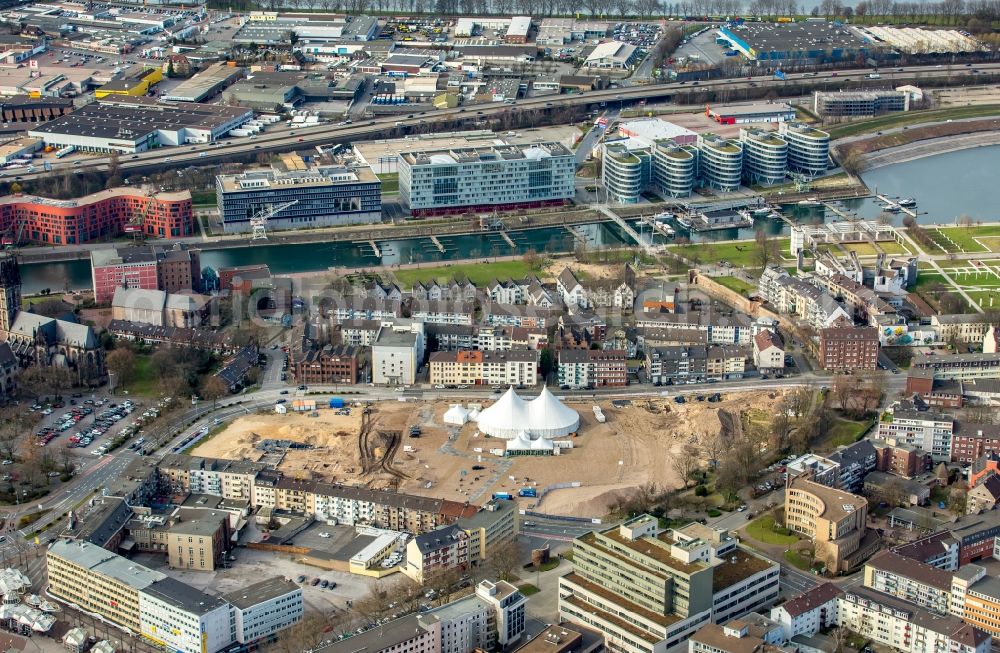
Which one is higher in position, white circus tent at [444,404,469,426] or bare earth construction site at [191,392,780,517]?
white circus tent at [444,404,469,426]

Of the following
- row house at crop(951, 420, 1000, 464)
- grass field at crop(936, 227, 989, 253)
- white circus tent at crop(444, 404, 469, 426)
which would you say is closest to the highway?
grass field at crop(936, 227, 989, 253)

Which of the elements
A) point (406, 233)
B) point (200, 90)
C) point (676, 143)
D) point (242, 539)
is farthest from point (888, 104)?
point (242, 539)

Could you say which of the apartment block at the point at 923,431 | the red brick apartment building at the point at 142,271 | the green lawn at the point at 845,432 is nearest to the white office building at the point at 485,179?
the red brick apartment building at the point at 142,271

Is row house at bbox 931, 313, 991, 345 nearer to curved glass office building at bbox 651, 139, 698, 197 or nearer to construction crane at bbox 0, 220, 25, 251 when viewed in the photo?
curved glass office building at bbox 651, 139, 698, 197

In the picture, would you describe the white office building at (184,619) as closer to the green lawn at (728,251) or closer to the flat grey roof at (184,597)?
the flat grey roof at (184,597)

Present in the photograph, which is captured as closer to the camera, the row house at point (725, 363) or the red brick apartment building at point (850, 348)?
the row house at point (725, 363)

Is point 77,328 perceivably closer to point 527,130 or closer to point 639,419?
point 639,419
